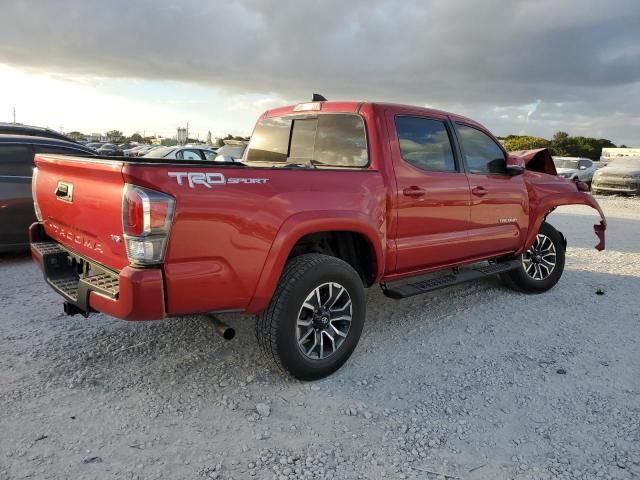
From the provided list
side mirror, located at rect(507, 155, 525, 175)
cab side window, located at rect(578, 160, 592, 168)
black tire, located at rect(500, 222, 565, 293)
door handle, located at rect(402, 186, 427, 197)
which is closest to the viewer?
door handle, located at rect(402, 186, 427, 197)

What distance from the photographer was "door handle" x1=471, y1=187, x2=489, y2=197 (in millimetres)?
4617

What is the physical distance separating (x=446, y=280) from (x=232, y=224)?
2352 millimetres

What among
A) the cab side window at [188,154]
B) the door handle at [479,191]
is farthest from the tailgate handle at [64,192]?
the cab side window at [188,154]

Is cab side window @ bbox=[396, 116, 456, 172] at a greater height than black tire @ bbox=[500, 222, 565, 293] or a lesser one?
greater

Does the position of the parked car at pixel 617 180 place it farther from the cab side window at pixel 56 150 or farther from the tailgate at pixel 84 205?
the tailgate at pixel 84 205

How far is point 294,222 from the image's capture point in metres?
3.16

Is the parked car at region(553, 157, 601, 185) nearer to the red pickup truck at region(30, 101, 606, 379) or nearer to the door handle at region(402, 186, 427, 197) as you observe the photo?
the red pickup truck at region(30, 101, 606, 379)

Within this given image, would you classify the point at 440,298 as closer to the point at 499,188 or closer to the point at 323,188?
the point at 499,188

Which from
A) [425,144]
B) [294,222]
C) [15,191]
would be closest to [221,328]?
[294,222]

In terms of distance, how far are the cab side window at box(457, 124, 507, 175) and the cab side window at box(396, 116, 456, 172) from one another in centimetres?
26

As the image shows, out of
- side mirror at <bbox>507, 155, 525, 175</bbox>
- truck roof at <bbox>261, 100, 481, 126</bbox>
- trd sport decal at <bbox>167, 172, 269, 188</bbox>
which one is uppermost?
truck roof at <bbox>261, 100, 481, 126</bbox>

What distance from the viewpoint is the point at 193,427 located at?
2.89 metres

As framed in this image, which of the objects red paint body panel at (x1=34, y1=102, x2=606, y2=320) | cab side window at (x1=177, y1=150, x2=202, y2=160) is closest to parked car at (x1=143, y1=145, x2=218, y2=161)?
cab side window at (x1=177, y1=150, x2=202, y2=160)

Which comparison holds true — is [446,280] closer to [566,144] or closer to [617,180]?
[617,180]
